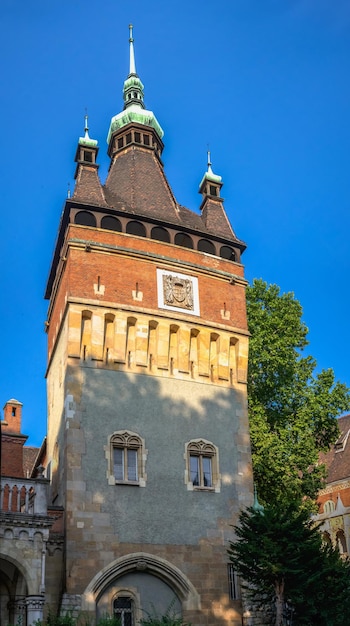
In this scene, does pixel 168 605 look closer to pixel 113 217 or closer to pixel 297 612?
pixel 297 612

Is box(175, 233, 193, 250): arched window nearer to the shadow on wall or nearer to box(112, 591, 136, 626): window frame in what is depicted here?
the shadow on wall

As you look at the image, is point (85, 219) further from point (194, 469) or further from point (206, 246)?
point (194, 469)

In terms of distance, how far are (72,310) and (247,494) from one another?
945cm

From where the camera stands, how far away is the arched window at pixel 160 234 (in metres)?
28.6

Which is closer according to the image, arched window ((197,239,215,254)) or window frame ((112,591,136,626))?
window frame ((112,591,136,626))

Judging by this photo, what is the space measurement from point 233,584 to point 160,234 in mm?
13666

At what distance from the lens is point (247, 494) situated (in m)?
26.2

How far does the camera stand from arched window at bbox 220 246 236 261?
30.2 metres

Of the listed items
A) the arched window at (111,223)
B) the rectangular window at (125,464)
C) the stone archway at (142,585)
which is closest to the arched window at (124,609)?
the stone archway at (142,585)

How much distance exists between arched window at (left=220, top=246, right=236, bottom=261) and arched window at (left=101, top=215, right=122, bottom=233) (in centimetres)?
493

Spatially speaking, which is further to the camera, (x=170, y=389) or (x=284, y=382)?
(x=284, y=382)

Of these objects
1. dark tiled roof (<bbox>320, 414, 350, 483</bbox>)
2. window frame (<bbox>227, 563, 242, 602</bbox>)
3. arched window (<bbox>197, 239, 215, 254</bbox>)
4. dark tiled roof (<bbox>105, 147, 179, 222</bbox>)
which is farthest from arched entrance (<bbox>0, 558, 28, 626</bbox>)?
dark tiled roof (<bbox>320, 414, 350, 483</bbox>)

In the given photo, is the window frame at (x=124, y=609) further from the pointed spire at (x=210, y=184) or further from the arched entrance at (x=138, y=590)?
the pointed spire at (x=210, y=184)

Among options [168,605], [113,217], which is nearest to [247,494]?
[168,605]
